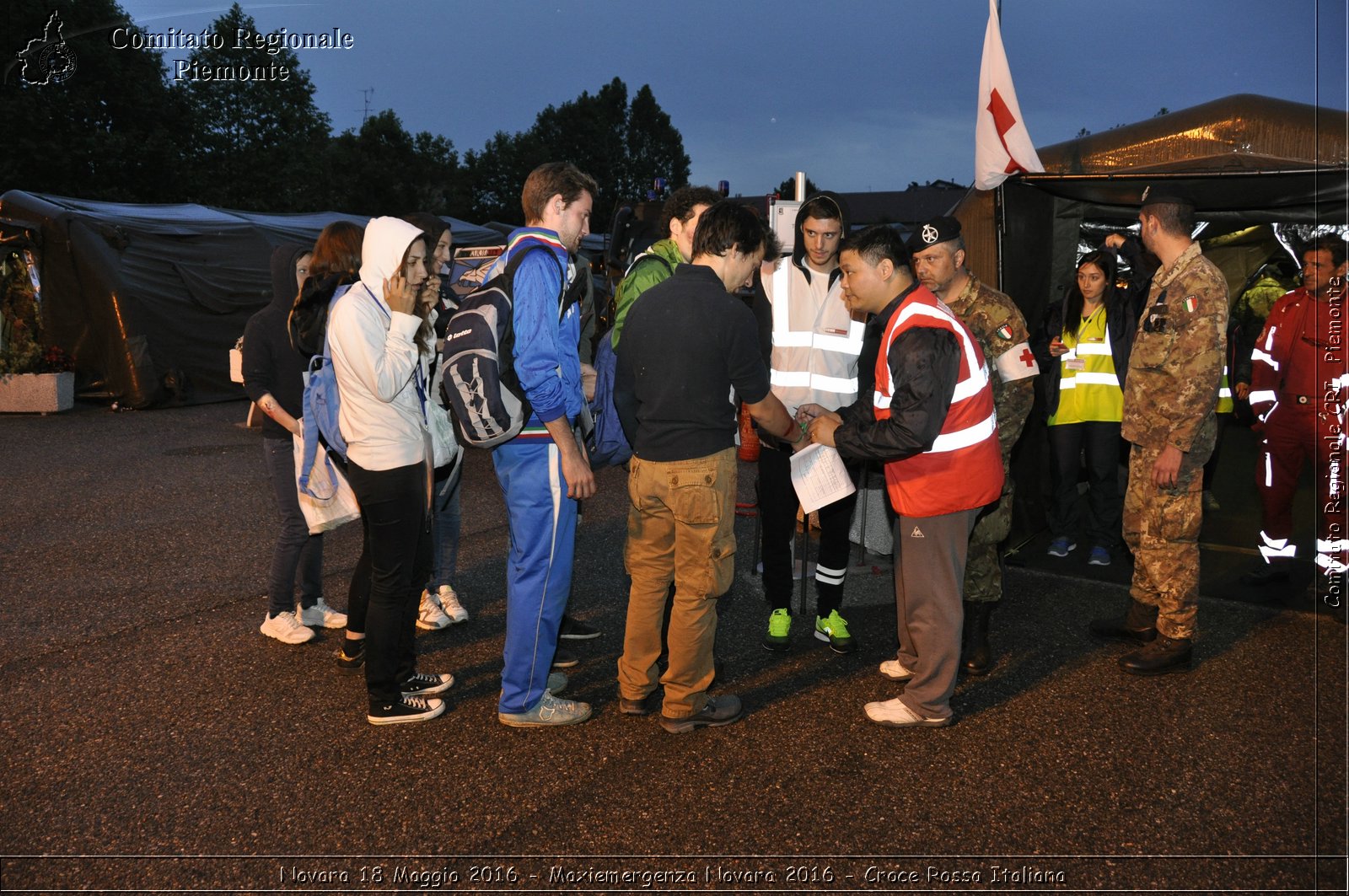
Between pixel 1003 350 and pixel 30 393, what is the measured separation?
14248mm

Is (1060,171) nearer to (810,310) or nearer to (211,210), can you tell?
(810,310)

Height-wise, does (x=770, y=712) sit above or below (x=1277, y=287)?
below

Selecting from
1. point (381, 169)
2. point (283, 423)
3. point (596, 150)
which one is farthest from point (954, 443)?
point (596, 150)

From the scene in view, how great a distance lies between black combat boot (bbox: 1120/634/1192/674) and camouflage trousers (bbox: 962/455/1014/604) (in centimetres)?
69

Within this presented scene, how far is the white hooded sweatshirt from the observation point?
3.55m

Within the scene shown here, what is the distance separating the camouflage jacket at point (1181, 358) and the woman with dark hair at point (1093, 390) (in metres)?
1.73

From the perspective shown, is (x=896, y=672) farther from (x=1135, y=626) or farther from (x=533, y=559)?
(x=533, y=559)

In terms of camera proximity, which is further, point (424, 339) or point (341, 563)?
point (341, 563)

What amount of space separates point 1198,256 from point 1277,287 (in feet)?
17.3

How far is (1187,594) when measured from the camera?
4402 millimetres

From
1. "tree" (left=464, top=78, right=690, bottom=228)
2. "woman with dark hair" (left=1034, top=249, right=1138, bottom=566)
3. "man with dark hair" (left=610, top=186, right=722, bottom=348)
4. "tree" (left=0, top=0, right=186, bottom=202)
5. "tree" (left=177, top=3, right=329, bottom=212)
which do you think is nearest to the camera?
"man with dark hair" (left=610, top=186, right=722, bottom=348)

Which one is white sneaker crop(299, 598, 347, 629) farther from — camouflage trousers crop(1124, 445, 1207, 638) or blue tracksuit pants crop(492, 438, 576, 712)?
camouflage trousers crop(1124, 445, 1207, 638)

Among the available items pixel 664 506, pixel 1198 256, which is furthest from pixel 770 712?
pixel 1198 256

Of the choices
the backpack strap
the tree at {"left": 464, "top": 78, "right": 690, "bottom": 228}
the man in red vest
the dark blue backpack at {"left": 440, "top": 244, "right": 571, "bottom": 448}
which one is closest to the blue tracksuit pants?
the dark blue backpack at {"left": 440, "top": 244, "right": 571, "bottom": 448}
